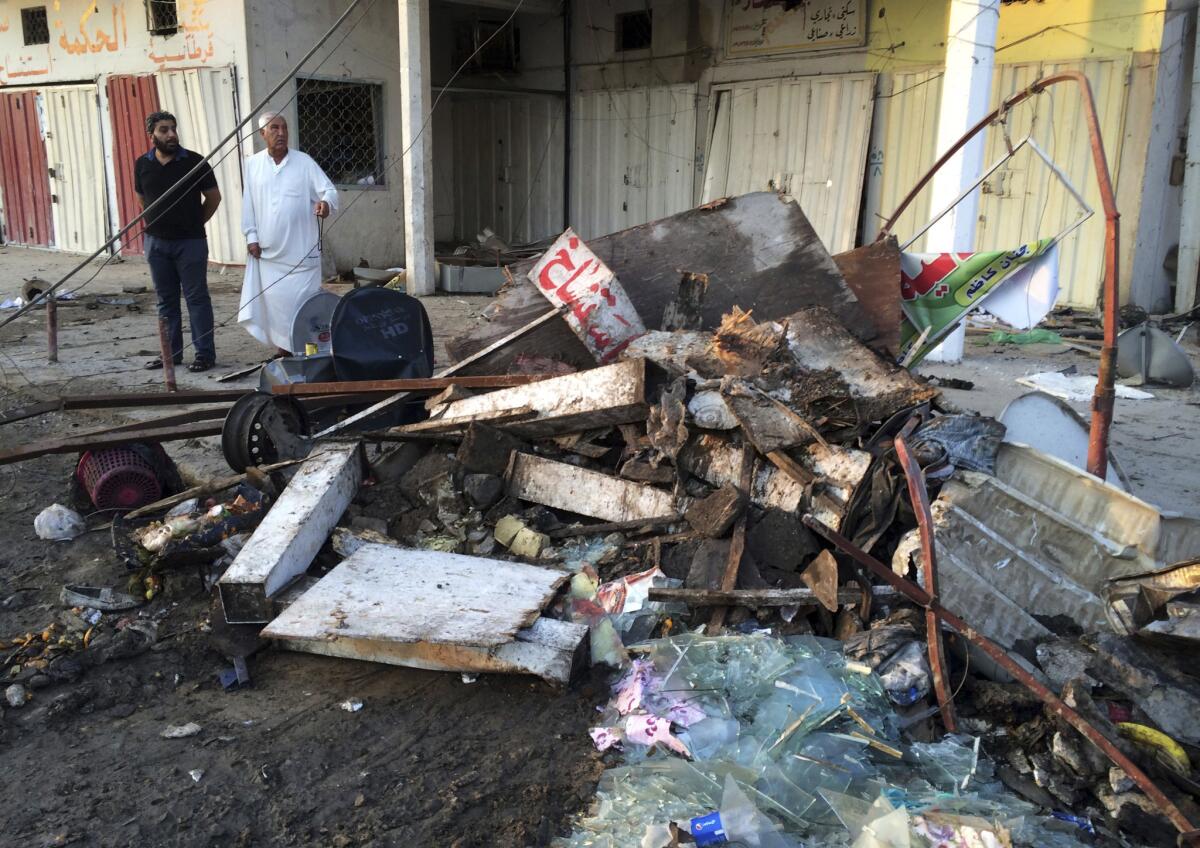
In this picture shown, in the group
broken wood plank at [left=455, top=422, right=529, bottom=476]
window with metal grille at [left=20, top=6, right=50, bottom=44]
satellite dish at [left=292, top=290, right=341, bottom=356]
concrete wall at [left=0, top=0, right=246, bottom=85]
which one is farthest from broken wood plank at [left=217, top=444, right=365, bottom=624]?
window with metal grille at [left=20, top=6, right=50, bottom=44]

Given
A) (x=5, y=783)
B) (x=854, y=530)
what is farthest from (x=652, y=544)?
(x=5, y=783)

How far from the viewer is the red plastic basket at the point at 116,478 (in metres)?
4.52

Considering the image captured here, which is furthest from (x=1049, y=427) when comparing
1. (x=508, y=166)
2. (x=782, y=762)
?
(x=508, y=166)

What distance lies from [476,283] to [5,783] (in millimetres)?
8649

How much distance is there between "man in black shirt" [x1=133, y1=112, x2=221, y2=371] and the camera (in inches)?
272

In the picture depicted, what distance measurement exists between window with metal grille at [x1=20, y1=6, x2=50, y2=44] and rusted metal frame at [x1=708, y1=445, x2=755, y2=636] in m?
14.6

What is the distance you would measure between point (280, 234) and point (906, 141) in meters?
6.72

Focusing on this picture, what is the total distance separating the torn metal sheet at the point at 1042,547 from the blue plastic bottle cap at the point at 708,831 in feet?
4.34

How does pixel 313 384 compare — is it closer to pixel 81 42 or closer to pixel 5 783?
pixel 5 783

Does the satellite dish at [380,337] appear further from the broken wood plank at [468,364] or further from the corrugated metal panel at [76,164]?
the corrugated metal panel at [76,164]

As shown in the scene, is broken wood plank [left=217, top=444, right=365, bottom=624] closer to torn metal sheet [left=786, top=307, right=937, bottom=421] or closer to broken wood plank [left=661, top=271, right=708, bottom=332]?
broken wood plank [left=661, top=271, right=708, bottom=332]

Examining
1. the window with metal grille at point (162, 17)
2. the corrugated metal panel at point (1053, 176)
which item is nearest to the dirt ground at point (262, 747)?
the corrugated metal panel at point (1053, 176)

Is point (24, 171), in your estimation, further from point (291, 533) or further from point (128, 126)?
point (291, 533)

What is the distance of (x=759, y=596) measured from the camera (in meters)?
3.48
